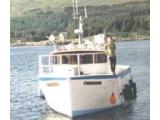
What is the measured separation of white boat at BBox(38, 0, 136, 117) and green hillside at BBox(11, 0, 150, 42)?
0.09 metres

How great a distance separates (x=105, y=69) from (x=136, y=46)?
229mm

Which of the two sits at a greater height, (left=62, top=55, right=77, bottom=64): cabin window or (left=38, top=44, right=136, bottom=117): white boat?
(left=62, top=55, right=77, bottom=64): cabin window

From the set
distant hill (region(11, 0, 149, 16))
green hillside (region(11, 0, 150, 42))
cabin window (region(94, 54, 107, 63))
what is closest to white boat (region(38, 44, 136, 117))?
cabin window (region(94, 54, 107, 63))

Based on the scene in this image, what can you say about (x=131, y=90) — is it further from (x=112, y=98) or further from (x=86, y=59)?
(x=86, y=59)

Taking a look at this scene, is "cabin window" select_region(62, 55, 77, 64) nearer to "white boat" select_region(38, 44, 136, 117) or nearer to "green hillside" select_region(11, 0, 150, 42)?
"white boat" select_region(38, 44, 136, 117)

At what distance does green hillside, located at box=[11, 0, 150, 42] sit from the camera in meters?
7.07

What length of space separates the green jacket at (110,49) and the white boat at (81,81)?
0.03m

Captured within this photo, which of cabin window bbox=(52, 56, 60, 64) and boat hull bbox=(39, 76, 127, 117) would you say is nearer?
boat hull bbox=(39, 76, 127, 117)

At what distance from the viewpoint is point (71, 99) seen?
700 cm

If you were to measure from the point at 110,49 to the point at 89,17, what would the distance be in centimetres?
23

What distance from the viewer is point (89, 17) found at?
708 centimetres

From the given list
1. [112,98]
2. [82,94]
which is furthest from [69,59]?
[112,98]

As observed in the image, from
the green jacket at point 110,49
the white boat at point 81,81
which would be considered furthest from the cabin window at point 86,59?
the green jacket at point 110,49

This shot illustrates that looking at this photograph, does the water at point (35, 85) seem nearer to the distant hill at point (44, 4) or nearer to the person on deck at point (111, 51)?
the person on deck at point (111, 51)
